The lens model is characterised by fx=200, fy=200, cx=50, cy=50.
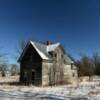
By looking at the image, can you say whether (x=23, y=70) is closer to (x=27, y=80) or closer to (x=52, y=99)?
(x=27, y=80)

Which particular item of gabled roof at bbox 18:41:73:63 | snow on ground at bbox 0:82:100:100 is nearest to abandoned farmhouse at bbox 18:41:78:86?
gabled roof at bbox 18:41:73:63

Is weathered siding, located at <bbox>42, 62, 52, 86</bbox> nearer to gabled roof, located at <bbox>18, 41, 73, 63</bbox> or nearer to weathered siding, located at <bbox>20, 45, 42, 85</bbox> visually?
weathered siding, located at <bbox>20, 45, 42, 85</bbox>

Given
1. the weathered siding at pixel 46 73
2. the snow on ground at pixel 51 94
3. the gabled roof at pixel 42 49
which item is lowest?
the snow on ground at pixel 51 94

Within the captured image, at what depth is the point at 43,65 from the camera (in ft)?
102

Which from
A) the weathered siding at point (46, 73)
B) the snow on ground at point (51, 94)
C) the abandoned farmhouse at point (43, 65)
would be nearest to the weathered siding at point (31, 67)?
the abandoned farmhouse at point (43, 65)

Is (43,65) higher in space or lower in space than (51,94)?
higher

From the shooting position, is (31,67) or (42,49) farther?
(42,49)

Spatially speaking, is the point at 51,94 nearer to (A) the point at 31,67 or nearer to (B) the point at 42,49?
(A) the point at 31,67

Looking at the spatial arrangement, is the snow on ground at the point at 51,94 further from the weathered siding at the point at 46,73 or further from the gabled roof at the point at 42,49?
the gabled roof at the point at 42,49

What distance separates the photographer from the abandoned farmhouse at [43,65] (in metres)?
31.3

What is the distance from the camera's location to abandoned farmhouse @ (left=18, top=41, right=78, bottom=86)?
31.3m

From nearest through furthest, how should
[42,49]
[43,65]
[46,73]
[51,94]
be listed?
[51,94] → [43,65] → [46,73] → [42,49]

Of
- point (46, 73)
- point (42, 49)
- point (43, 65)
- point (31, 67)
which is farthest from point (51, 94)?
point (42, 49)

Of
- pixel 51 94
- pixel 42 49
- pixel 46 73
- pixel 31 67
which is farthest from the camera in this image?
pixel 42 49
